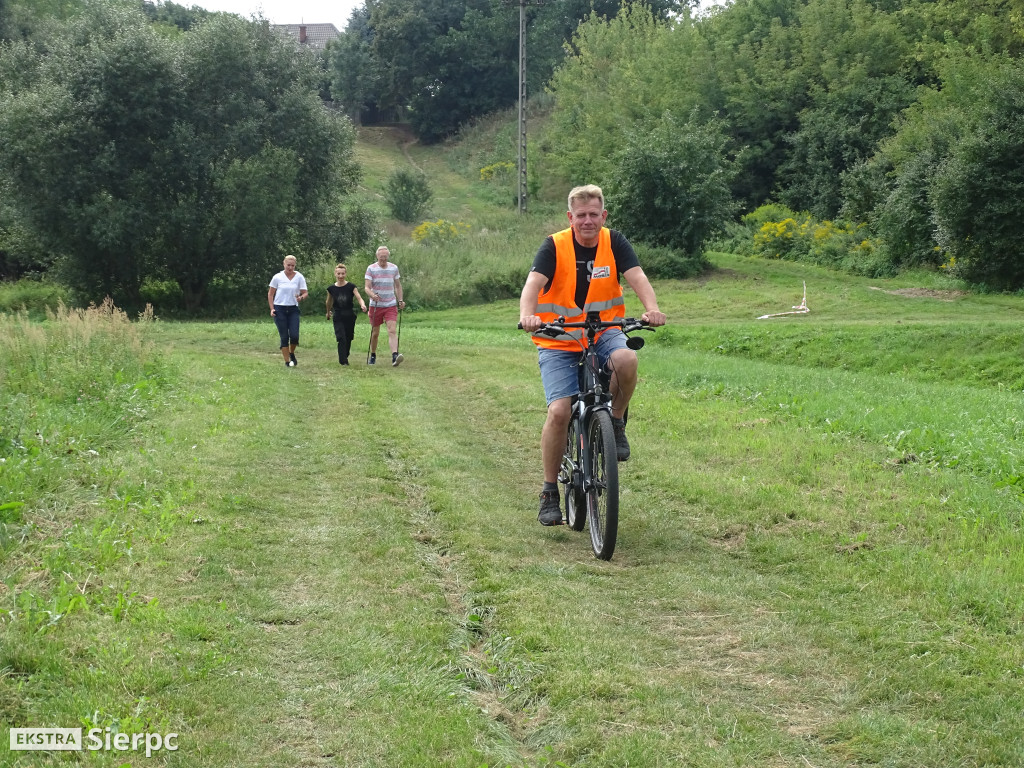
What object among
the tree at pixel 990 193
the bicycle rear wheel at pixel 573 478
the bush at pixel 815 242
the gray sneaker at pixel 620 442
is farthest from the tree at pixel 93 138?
the gray sneaker at pixel 620 442

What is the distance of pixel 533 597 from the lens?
5.50m

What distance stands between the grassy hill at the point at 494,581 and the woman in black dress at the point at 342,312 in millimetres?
5048

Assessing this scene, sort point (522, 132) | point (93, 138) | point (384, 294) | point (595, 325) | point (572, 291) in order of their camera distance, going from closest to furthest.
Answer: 1. point (595, 325)
2. point (572, 291)
3. point (384, 294)
4. point (93, 138)
5. point (522, 132)

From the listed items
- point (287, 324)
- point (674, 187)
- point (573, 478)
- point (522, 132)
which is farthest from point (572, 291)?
point (522, 132)

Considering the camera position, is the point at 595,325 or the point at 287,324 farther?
the point at 287,324

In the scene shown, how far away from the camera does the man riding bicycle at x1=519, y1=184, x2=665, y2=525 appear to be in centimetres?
678

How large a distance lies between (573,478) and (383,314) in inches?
439

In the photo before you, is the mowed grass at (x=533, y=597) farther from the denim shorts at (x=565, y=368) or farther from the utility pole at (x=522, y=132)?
the utility pole at (x=522, y=132)

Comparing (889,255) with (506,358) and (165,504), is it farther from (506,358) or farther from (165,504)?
(165,504)

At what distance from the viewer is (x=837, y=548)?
21.1 feet

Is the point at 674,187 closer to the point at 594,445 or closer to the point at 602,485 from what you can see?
the point at 594,445

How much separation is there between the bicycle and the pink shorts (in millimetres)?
10869

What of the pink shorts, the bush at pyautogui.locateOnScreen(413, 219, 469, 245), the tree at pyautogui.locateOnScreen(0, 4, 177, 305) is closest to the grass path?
the pink shorts

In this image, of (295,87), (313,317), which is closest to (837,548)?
(313,317)
